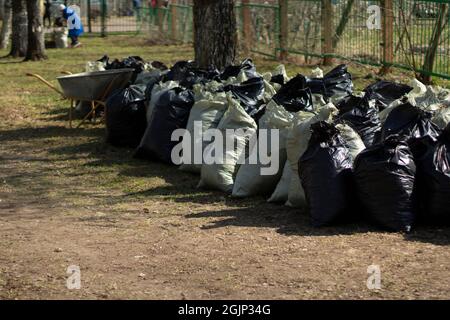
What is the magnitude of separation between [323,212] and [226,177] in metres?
1.51

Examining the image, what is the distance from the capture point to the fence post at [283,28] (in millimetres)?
17922

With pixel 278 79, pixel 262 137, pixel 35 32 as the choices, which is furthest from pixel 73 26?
pixel 262 137

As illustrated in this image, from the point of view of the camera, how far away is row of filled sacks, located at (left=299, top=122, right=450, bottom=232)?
246 inches

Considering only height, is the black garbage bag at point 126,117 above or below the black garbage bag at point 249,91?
below

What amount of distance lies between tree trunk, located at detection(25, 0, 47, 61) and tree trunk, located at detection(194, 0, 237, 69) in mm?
9499

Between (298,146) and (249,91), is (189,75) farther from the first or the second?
(298,146)

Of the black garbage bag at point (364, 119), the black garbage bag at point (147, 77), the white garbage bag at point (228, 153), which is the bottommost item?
the white garbage bag at point (228, 153)

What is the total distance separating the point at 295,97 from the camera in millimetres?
8047

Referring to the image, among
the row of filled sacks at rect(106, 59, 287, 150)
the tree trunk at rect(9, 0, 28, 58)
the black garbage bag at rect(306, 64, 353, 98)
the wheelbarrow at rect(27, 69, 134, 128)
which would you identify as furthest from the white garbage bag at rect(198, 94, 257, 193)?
the tree trunk at rect(9, 0, 28, 58)

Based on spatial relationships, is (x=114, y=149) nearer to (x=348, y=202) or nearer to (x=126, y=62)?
(x=126, y=62)

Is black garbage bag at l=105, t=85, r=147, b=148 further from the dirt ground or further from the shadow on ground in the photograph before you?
the dirt ground

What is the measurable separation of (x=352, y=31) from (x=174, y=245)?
32.7ft

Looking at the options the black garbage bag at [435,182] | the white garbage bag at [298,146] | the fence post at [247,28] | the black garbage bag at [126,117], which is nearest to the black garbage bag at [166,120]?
the black garbage bag at [126,117]

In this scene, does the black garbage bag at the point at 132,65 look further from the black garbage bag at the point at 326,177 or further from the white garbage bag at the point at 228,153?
the black garbage bag at the point at 326,177
